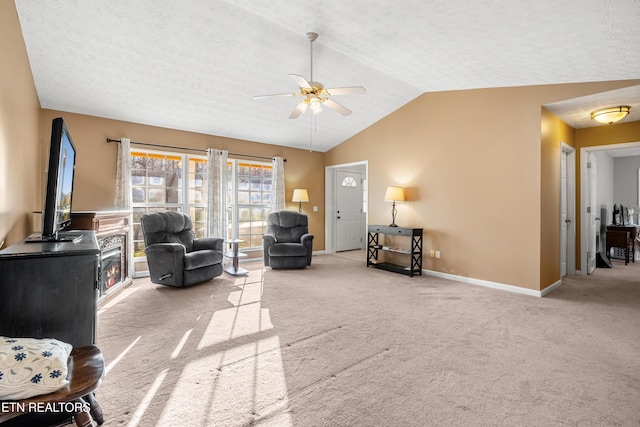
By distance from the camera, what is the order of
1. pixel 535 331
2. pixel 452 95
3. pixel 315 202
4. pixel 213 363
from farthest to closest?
pixel 315 202
pixel 452 95
pixel 535 331
pixel 213 363

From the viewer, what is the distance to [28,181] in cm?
328

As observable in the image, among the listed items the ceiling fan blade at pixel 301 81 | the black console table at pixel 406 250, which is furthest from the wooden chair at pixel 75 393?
the black console table at pixel 406 250

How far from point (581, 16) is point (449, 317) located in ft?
9.10

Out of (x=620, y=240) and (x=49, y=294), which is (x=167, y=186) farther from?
(x=620, y=240)

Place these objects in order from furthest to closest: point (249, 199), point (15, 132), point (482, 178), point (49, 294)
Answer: point (249, 199) < point (482, 178) < point (15, 132) < point (49, 294)

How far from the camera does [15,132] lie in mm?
2555

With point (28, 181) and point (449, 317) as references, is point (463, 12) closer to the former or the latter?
point (449, 317)

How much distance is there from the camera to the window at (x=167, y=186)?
497 cm

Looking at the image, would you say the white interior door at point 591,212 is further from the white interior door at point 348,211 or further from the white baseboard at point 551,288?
the white interior door at point 348,211

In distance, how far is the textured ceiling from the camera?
2.55m

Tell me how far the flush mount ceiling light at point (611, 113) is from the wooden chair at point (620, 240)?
3239mm

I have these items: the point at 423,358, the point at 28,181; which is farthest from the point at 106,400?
the point at 28,181

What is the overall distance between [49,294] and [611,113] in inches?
226

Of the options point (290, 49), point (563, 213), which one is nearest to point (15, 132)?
point (290, 49)
